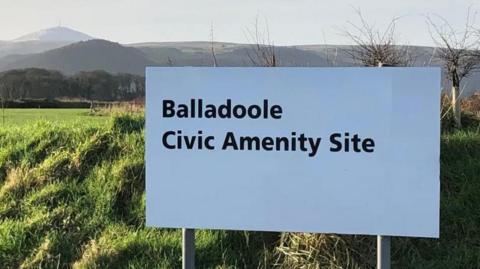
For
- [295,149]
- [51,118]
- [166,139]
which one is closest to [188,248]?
[166,139]

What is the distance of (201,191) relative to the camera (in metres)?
4.06

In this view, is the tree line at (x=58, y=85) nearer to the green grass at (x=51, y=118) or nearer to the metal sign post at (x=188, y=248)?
the green grass at (x=51, y=118)

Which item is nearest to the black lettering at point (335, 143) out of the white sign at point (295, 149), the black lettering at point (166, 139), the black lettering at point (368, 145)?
the white sign at point (295, 149)

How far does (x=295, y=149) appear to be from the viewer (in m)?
3.96

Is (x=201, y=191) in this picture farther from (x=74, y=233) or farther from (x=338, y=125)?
(x=74, y=233)

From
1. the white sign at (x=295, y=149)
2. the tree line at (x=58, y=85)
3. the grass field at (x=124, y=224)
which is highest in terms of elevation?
the tree line at (x=58, y=85)

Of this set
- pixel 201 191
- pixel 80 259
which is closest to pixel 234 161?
pixel 201 191

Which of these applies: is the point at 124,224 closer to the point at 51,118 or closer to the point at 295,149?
the point at 295,149

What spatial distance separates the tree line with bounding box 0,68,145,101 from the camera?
1054 inches

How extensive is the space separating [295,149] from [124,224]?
2.08 m

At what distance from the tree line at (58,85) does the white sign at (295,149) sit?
1991cm

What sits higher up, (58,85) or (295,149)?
(58,85)

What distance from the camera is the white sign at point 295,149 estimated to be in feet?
12.6

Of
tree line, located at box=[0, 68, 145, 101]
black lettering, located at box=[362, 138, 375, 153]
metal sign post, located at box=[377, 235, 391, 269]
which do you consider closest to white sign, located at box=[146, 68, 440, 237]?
black lettering, located at box=[362, 138, 375, 153]
